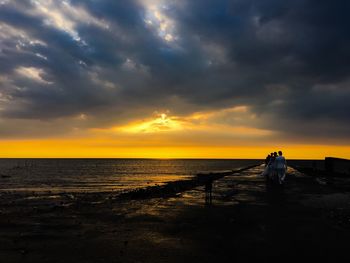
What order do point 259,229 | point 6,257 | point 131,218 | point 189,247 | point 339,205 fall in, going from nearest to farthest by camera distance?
point 6,257 → point 189,247 → point 259,229 → point 131,218 → point 339,205

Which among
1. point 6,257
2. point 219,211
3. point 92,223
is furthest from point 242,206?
point 6,257

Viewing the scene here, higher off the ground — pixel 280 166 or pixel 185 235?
pixel 280 166

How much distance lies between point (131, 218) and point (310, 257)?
838 centimetres

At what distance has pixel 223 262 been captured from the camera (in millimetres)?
8266

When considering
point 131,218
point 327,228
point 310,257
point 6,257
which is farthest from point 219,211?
point 6,257

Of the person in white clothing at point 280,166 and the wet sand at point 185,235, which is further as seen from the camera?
the person in white clothing at point 280,166

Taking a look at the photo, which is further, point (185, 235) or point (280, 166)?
point (280, 166)

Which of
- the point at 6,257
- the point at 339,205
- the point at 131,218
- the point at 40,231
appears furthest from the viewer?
the point at 339,205

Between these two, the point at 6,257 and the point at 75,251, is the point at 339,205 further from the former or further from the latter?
the point at 6,257

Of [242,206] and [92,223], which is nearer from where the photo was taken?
[92,223]

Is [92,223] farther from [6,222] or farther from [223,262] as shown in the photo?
[223,262]

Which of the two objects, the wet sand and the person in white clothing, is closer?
the wet sand

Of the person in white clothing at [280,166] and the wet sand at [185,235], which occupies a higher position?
the person in white clothing at [280,166]

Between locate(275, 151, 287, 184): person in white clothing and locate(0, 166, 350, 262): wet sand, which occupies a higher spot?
locate(275, 151, 287, 184): person in white clothing
